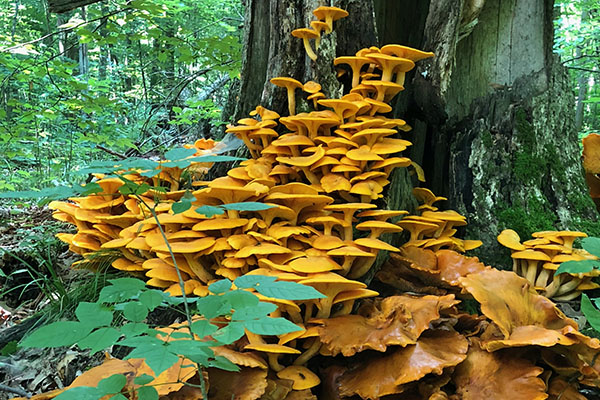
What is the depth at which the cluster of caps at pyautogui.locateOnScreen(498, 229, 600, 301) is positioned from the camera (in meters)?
3.24

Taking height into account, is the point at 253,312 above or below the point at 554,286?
Answer: above

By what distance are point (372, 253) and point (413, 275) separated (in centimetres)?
68

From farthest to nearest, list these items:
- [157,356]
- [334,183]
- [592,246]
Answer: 1. [334,183]
2. [592,246]
3. [157,356]

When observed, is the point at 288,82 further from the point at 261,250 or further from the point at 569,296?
the point at 569,296

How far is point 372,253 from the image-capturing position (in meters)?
2.74

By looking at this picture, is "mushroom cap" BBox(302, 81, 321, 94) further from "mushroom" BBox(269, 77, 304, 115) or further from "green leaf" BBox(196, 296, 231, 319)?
"green leaf" BBox(196, 296, 231, 319)

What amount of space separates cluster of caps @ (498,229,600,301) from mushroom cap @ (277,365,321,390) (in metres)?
1.94

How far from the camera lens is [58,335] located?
4.70 ft

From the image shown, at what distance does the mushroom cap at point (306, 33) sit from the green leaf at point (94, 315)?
2.82 metres

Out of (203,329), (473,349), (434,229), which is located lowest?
(473,349)

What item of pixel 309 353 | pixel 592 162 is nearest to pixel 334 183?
pixel 309 353

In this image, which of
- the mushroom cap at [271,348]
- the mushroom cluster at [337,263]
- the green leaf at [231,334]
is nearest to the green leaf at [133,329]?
the green leaf at [231,334]

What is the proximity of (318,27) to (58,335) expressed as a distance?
3.16m

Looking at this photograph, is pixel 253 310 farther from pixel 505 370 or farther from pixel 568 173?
pixel 568 173
